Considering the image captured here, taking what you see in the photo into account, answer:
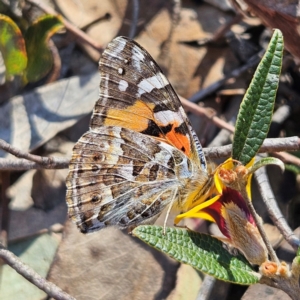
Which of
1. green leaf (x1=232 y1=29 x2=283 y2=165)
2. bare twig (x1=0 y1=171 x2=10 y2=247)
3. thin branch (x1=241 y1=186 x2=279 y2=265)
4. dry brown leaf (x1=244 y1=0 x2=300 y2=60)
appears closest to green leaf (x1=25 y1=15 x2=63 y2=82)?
bare twig (x1=0 y1=171 x2=10 y2=247)

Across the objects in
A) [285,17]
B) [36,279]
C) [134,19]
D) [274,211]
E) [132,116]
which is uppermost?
[285,17]

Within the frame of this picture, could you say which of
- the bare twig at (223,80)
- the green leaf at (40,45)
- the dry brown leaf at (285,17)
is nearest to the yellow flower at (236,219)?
the dry brown leaf at (285,17)

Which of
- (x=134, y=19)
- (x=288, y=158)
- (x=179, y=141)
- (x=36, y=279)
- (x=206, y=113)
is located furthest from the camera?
(x=134, y=19)


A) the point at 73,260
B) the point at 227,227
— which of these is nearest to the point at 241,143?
the point at 227,227

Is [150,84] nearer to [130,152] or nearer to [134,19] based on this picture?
[130,152]

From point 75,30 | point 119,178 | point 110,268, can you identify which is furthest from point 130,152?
point 75,30

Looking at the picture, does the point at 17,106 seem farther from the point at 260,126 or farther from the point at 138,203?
the point at 260,126
